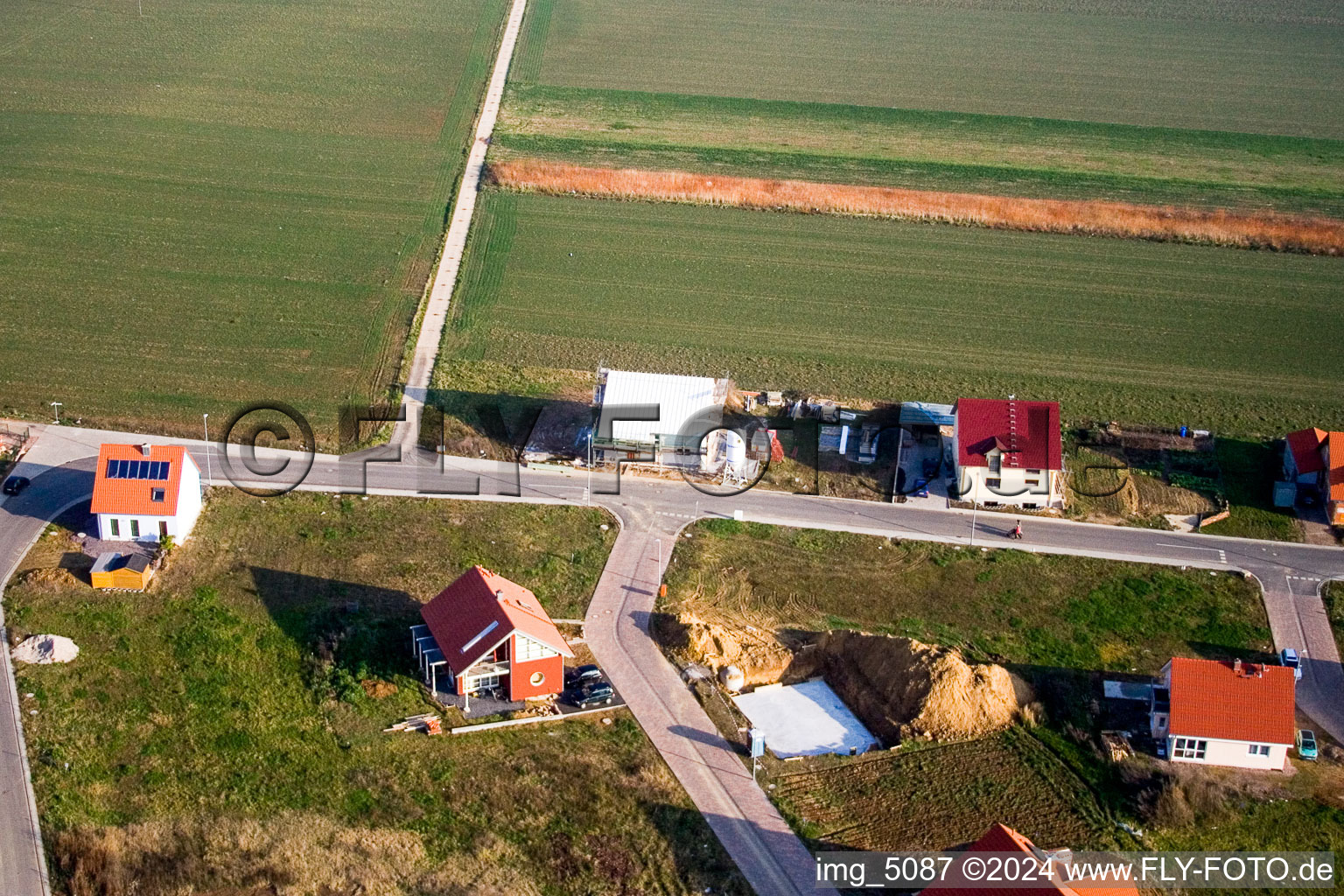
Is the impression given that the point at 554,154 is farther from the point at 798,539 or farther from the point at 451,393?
the point at 798,539

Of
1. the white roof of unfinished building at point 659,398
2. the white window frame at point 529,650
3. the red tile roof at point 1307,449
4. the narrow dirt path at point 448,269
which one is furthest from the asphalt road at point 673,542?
the red tile roof at point 1307,449

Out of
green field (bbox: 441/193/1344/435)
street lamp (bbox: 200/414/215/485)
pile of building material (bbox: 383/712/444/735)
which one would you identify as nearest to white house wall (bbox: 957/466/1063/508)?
green field (bbox: 441/193/1344/435)

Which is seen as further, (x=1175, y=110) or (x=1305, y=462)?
(x=1175, y=110)

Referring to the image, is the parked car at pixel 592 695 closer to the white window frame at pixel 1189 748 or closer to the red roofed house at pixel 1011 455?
the white window frame at pixel 1189 748

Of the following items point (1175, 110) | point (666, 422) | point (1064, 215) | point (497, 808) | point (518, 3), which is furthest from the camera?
point (518, 3)

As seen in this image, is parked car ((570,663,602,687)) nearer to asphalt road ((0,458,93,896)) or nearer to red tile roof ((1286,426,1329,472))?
asphalt road ((0,458,93,896))

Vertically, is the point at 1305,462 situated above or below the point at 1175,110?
below

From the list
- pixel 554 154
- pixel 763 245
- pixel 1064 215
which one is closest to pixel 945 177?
pixel 1064 215

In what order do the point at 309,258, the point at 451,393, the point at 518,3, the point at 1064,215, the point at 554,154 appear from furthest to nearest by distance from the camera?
the point at 518,3 → the point at 554,154 → the point at 1064,215 → the point at 309,258 → the point at 451,393
